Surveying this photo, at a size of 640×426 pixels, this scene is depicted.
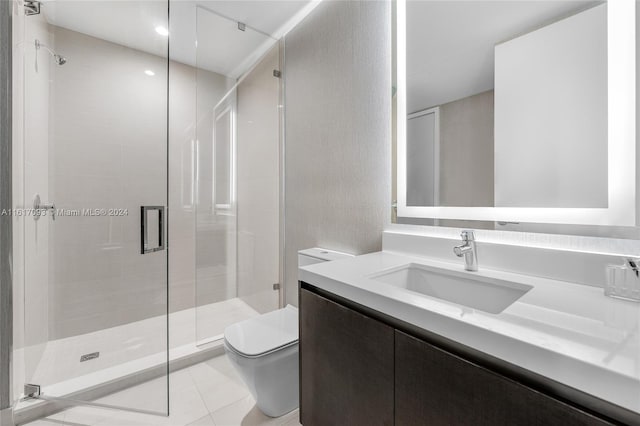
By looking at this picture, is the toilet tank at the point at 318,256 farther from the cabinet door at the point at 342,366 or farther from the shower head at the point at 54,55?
the shower head at the point at 54,55

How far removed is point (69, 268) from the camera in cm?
163

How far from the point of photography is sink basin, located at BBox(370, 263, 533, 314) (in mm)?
905

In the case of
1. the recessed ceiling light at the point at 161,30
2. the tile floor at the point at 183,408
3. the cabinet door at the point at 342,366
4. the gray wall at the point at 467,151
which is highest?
the recessed ceiling light at the point at 161,30

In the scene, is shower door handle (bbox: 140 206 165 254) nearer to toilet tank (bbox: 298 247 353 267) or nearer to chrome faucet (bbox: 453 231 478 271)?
toilet tank (bbox: 298 247 353 267)

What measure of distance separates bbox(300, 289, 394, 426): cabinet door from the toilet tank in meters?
0.55

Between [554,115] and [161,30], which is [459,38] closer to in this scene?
[554,115]

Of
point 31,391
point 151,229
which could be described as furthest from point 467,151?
point 31,391

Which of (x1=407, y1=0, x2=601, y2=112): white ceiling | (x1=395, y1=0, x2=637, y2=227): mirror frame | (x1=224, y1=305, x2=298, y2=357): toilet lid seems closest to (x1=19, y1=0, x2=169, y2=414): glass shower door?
(x1=224, y1=305, x2=298, y2=357): toilet lid

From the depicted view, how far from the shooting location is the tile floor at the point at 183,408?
139 centimetres

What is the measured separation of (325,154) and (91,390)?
5.87 ft

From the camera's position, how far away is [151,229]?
1714 mm

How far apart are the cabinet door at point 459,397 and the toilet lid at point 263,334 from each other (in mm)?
737

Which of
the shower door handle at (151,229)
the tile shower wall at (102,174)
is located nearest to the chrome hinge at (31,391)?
the tile shower wall at (102,174)

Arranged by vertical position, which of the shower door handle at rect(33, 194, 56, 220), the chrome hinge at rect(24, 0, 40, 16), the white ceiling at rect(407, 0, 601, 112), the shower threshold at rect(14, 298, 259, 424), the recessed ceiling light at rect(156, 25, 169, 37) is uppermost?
the recessed ceiling light at rect(156, 25, 169, 37)
